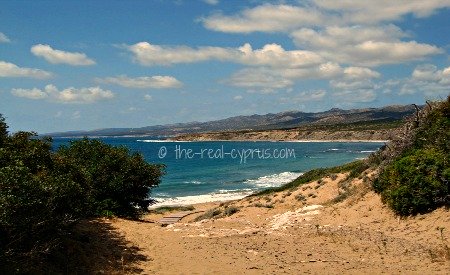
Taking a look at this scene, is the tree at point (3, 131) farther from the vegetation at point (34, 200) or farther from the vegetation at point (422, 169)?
the vegetation at point (422, 169)

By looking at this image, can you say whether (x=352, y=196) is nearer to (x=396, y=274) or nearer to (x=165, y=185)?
(x=396, y=274)

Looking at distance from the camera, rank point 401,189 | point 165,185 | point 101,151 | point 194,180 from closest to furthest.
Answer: point 401,189 → point 101,151 → point 165,185 → point 194,180

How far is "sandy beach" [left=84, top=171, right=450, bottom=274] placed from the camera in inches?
536

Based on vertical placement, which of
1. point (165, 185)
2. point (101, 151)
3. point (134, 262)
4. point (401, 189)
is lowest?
point (165, 185)

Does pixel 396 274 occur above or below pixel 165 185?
above

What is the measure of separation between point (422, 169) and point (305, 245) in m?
6.72

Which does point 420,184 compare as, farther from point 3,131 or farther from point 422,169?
point 3,131

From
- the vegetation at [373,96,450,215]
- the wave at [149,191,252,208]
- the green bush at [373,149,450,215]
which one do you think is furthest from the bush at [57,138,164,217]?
the wave at [149,191,252,208]

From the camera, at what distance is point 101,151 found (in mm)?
25891

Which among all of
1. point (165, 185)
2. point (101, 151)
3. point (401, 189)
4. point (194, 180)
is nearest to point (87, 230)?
point (101, 151)

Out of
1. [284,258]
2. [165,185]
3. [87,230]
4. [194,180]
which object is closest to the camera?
[284,258]

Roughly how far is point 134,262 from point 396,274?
28.9 feet

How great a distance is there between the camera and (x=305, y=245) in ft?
55.3

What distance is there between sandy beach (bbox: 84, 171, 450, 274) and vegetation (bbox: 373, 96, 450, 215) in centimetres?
64
